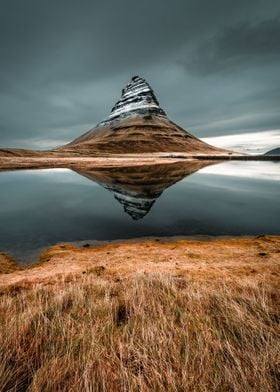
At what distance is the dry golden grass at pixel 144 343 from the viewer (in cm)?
266

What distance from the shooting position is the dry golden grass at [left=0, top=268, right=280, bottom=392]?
2.66 meters

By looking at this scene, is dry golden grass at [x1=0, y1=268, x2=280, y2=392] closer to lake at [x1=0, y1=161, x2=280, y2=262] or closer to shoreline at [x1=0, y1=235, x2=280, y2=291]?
shoreline at [x1=0, y1=235, x2=280, y2=291]

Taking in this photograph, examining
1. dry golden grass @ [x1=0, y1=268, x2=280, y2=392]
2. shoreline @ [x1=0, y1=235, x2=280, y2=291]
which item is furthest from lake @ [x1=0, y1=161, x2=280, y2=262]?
dry golden grass @ [x1=0, y1=268, x2=280, y2=392]

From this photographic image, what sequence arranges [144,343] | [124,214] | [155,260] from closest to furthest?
[144,343] < [155,260] < [124,214]

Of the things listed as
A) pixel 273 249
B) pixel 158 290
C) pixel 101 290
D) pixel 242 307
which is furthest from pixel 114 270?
pixel 273 249

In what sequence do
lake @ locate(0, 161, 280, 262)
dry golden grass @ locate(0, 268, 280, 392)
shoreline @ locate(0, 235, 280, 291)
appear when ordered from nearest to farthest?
dry golden grass @ locate(0, 268, 280, 392)
shoreline @ locate(0, 235, 280, 291)
lake @ locate(0, 161, 280, 262)

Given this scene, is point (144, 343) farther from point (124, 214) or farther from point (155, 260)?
point (124, 214)

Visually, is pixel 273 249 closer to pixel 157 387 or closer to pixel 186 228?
pixel 186 228

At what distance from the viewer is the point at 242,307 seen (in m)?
4.22

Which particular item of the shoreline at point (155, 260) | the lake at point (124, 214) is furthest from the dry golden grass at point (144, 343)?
the lake at point (124, 214)

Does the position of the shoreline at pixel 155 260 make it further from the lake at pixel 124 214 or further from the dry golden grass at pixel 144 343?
the dry golden grass at pixel 144 343

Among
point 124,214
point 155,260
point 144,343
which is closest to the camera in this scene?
point 144,343

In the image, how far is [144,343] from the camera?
3.32 metres

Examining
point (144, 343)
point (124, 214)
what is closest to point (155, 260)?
point (144, 343)
